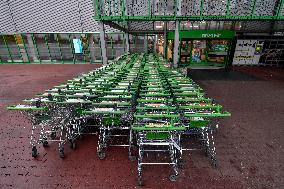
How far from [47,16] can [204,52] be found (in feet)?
49.8

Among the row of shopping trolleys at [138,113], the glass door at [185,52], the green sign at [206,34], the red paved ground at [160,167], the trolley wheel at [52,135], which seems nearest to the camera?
the row of shopping trolleys at [138,113]

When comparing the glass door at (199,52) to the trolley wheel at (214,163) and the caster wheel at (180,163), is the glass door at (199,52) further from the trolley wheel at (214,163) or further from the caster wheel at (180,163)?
the caster wheel at (180,163)

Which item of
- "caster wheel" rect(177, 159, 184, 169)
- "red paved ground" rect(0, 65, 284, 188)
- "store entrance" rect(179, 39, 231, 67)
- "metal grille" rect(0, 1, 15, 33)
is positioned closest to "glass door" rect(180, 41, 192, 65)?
"store entrance" rect(179, 39, 231, 67)

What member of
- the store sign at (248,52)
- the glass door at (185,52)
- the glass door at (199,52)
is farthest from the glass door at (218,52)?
the glass door at (185,52)

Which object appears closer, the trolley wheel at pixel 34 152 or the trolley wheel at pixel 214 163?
the trolley wheel at pixel 214 163

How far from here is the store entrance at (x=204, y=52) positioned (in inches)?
684

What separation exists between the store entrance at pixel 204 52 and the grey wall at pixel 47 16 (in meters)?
7.58

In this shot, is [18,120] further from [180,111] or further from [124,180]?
[180,111]

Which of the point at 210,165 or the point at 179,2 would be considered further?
the point at 179,2

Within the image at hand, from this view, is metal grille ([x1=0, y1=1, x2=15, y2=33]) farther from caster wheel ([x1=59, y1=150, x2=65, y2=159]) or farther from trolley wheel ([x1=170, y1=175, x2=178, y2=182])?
trolley wheel ([x1=170, y1=175, x2=178, y2=182])

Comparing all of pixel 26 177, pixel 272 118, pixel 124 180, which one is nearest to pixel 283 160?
pixel 272 118

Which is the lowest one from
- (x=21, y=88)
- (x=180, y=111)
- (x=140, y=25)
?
(x=21, y=88)

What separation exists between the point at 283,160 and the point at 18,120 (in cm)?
926

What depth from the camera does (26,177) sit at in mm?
4812
